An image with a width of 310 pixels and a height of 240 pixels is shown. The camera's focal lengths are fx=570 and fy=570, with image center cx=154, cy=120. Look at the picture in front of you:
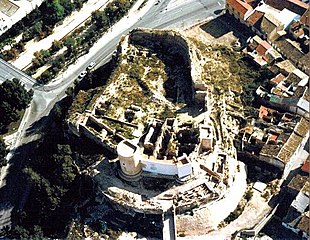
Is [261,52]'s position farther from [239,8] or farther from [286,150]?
[286,150]

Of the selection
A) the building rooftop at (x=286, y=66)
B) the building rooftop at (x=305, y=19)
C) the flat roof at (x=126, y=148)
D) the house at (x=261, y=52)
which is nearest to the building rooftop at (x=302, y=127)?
the building rooftop at (x=286, y=66)

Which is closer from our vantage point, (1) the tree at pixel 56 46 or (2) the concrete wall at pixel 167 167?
(2) the concrete wall at pixel 167 167

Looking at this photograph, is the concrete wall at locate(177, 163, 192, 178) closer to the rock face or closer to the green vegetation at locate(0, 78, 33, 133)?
the rock face

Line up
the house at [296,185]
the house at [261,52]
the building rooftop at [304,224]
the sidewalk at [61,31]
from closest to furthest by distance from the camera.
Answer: the building rooftop at [304,224], the house at [296,185], the house at [261,52], the sidewalk at [61,31]

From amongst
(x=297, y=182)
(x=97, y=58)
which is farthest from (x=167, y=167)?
(x=97, y=58)

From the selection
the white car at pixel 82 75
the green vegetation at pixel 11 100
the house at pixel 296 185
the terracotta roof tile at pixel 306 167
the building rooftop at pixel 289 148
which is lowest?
the house at pixel 296 185

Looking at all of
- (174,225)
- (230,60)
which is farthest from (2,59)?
(174,225)

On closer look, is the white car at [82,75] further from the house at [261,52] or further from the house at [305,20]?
the house at [305,20]
